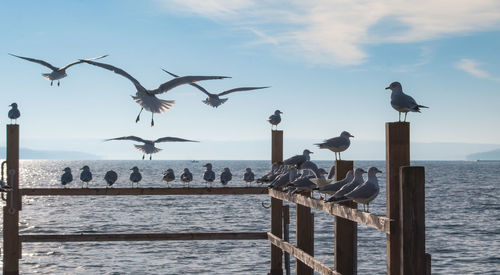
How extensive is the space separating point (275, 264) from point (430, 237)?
20.9 m

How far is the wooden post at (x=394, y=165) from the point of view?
794 cm

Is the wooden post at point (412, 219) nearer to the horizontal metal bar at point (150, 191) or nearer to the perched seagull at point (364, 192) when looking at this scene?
the perched seagull at point (364, 192)

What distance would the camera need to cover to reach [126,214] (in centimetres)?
5084

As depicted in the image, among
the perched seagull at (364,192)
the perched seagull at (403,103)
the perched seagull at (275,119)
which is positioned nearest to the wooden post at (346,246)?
the perched seagull at (364,192)

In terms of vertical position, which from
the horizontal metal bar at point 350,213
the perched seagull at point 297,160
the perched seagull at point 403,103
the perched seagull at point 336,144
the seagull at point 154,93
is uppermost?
the seagull at point 154,93

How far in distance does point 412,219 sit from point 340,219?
2782 mm

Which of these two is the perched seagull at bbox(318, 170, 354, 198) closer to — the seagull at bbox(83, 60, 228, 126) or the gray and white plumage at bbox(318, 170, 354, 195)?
the gray and white plumage at bbox(318, 170, 354, 195)

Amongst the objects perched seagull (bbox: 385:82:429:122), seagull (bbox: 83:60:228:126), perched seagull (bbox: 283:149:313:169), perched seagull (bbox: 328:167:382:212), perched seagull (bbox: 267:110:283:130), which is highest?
seagull (bbox: 83:60:228:126)

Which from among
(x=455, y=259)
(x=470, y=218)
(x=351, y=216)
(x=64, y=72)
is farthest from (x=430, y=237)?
(x=351, y=216)

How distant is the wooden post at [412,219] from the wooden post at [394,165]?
0.32m

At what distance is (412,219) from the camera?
24.8 ft

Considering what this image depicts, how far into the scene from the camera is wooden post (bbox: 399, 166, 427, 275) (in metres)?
7.51

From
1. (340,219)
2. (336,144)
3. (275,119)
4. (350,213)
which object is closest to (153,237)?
(275,119)

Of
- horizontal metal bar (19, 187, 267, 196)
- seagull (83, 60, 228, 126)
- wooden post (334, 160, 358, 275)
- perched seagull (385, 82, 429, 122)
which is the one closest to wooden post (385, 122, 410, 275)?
perched seagull (385, 82, 429, 122)
